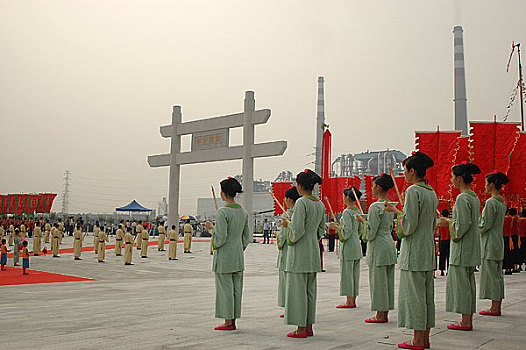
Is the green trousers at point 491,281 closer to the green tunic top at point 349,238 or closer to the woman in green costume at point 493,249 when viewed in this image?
the woman in green costume at point 493,249

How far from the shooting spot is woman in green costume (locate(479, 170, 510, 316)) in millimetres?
5402

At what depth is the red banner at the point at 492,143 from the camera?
9969mm

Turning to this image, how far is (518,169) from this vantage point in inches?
399

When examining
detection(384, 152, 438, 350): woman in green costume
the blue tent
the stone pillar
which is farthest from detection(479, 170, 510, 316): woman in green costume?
the blue tent

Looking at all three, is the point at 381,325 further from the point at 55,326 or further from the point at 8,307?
the point at 8,307

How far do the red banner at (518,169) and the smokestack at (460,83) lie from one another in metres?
29.2

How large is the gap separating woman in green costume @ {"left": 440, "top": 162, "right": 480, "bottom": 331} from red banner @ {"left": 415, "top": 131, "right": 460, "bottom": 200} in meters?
6.41

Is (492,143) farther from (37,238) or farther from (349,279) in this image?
(37,238)

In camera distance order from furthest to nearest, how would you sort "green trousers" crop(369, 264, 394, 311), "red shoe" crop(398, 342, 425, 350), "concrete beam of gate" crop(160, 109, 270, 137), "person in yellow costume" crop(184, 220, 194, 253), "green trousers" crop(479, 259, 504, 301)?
"concrete beam of gate" crop(160, 109, 270, 137)
"person in yellow costume" crop(184, 220, 194, 253)
"green trousers" crop(479, 259, 504, 301)
"green trousers" crop(369, 264, 394, 311)
"red shoe" crop(398, 342, 425, 350)

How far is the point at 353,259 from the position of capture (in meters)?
6.34

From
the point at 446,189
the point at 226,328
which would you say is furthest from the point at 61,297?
the point at 446,189

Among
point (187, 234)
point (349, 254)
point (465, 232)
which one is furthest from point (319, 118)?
point (465, 232)

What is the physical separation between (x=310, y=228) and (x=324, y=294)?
337cm

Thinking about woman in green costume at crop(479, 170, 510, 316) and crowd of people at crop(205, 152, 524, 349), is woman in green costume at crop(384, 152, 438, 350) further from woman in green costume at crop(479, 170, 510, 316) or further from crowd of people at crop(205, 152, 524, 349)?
woman in green costume at crop(479, 170, 510, 316)
